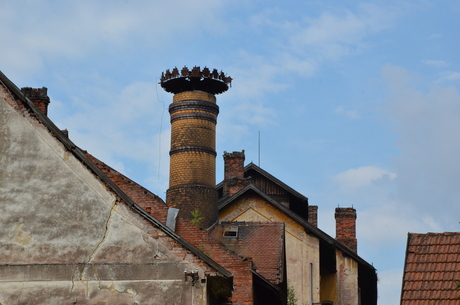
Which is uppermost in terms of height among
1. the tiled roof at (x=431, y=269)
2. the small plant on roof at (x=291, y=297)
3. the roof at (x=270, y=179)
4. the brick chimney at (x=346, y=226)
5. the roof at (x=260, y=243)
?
the roof at (x=270, y=179)

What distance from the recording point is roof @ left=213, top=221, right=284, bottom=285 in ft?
70.3

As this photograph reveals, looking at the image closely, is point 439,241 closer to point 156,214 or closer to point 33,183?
point 156,214

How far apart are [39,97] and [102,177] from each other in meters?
5.77

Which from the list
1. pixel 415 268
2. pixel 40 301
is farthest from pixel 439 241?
pixel 40 301

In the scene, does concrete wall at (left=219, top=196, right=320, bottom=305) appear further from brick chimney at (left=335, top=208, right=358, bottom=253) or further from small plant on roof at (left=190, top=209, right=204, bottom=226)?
brick chimney at (left=335, top=208, right=358, bottom=253)

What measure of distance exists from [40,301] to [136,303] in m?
1.53

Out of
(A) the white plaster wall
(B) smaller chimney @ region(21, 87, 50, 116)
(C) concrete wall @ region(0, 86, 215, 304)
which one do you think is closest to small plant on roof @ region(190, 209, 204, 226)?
(A) the white plaster wall

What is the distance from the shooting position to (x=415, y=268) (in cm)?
1549

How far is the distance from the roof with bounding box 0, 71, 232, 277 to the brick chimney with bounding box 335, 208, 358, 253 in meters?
20.3

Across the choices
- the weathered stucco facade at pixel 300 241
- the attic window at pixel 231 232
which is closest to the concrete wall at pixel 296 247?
the weathered stucco facade at pixel 300 241

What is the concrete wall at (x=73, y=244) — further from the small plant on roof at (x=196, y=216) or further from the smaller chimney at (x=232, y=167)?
the smaller chimney at (x=232, y=167)

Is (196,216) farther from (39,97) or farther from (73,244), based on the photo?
(73,244)

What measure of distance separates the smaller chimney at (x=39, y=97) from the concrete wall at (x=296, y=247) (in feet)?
39.3

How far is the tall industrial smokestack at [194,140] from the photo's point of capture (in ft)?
98.4
